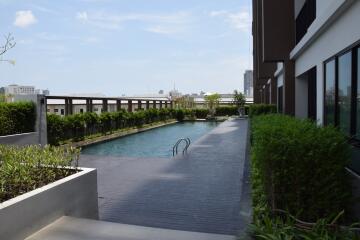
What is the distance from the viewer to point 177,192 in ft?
22.7

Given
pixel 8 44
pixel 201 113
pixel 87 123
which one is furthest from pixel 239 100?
pixel 8 44

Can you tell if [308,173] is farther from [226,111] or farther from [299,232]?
[226,111]

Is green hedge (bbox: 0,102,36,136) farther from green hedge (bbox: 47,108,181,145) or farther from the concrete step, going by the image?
the concrete step

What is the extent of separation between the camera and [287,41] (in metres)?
12.5

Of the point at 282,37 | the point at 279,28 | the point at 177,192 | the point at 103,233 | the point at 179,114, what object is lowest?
the point at 177,192

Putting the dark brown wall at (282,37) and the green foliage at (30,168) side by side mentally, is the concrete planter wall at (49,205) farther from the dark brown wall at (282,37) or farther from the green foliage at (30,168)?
the dark brown wall at (282,37)

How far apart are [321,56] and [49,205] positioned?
626cm

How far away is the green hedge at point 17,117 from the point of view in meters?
13.2

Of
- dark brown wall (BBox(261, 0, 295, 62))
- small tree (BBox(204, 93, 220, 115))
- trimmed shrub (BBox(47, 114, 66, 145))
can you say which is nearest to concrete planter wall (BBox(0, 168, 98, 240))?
dark brown wall (BBox(261, 0, 295, 62))

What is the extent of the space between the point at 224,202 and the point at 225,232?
1.41 metres

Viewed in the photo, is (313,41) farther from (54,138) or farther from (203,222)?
(54,138)

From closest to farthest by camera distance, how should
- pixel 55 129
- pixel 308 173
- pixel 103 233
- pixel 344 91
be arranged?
pixel 308 173
pixel 103 233
pixel 344 91
pixel 55 129

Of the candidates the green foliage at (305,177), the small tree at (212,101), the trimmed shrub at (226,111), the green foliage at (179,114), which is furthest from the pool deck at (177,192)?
the small tree at (212,101)

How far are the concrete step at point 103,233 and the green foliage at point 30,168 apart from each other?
526mm
